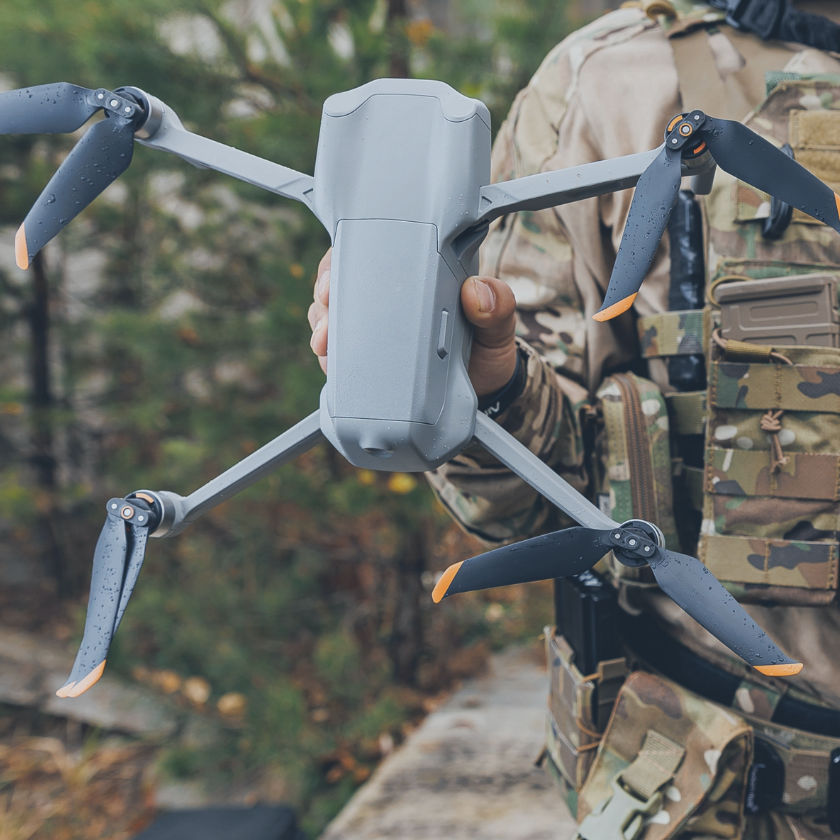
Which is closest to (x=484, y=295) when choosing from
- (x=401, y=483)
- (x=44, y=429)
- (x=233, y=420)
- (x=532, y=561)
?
(x=532, y=561)

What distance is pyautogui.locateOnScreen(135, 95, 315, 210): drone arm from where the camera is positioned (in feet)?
2.86

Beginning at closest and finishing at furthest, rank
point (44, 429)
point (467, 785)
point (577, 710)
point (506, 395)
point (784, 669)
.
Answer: point (784, 669) → point (506, 395) → point (577, 710) → point (467, 785) → point (44, 429)

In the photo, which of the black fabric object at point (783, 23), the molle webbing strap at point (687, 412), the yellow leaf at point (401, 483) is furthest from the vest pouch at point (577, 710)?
the yellow leaf at point (401, 483)

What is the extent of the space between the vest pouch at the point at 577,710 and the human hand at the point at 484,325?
0.50 metres

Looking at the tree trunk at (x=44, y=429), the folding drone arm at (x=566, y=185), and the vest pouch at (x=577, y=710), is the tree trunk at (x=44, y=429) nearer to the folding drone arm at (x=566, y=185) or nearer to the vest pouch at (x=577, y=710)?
the vest pouch at (x=577, y=710)

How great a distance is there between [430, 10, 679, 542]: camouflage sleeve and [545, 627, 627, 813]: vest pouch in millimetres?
217

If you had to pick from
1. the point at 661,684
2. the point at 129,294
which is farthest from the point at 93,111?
the point at 129,294

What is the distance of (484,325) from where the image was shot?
86 centimetres

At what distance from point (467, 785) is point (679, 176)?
1836 mm

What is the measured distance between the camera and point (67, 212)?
909mm

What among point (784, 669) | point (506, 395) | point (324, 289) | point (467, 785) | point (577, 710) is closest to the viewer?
point (784, 669)

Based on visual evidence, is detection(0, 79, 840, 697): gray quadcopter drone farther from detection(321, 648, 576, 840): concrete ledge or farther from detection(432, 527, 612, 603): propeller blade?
detection(321, 648, 576, 840): concrete ledge

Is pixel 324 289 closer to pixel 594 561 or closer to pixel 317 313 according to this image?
pixel 317 313

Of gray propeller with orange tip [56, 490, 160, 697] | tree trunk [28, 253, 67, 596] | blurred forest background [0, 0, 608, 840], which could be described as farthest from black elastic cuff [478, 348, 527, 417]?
tree trunk [28, 253, 67, 596]
